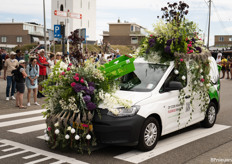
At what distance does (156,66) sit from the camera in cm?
684

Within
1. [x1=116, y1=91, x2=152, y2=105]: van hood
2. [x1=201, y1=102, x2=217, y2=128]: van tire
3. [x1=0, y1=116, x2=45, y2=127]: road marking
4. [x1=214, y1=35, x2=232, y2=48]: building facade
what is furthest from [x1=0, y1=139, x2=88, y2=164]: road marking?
[x1=214, y1=35, x2=232, y2=48]: building facade

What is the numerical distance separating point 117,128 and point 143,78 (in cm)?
158

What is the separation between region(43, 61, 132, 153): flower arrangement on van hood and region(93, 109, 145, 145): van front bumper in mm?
132

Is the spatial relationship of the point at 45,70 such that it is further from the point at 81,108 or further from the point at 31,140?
the point at 81,108

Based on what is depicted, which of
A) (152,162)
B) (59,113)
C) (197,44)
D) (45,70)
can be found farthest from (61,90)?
(45,70)

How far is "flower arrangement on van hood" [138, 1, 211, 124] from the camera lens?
6.90 meters

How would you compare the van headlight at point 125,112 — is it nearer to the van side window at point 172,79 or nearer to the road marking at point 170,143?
the road marking at point 170,143

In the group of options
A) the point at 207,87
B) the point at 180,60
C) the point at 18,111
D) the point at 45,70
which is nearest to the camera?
the point at 180,60

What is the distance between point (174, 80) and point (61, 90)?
2492mm

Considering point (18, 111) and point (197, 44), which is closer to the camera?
point (197, 44)

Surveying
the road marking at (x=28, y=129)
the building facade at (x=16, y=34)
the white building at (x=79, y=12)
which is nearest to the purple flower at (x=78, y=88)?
the road marking at (x=28, y=129)

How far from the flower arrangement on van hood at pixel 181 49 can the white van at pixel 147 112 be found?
0.20 m

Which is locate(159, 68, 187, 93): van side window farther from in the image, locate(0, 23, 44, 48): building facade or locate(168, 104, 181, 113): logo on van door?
locate(0, 23, 44, 48): building facade

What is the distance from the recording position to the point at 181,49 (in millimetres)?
6973
